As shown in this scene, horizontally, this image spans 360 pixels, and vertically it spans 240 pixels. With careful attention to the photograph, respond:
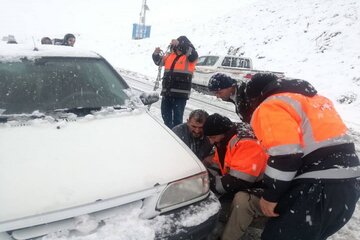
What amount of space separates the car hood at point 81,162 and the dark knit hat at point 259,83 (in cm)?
63

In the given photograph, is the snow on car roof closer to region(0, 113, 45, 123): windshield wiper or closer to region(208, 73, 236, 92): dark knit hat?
region(0, 113, 45, 123): windshield wiper

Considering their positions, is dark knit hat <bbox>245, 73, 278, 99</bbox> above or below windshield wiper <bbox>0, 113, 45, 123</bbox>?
above

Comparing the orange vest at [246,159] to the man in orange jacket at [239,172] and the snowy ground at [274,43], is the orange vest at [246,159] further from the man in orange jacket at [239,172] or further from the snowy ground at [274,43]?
the snowy ground at [274,43]

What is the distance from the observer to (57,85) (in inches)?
120

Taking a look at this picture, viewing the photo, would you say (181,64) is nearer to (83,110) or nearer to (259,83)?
(83,110)

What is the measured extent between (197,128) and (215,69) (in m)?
8.21

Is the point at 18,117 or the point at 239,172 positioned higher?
the point at 18,117

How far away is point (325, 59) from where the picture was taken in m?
15.0

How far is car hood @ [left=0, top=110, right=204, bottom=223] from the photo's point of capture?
185 centimetres

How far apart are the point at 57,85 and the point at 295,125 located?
2062 millimetres

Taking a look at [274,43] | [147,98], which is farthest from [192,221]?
[274,43]

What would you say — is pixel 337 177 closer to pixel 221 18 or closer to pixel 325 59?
pixel 325 59

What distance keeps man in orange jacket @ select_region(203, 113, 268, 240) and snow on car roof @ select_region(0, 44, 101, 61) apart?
1.50 meters

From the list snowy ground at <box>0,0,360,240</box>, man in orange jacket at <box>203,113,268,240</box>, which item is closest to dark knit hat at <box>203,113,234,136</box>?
man in orange jacket at <box>203,113,268,240</box>
